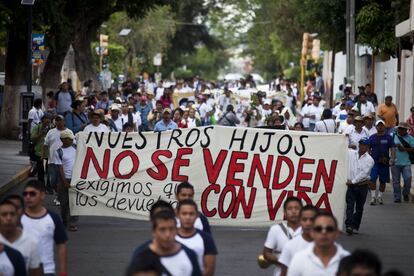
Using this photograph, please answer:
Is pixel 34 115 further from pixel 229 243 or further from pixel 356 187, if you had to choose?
pixel 229 243

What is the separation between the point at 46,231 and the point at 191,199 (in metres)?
1.25

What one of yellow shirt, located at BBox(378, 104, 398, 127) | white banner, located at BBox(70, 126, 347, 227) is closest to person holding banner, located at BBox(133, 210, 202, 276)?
white banner, located at BBox(70, 126, 347, 227)

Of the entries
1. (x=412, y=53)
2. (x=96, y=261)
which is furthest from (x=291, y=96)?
(x=96, y=261)

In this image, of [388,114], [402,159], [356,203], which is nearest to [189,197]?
[356,203]

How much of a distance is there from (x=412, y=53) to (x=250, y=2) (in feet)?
174

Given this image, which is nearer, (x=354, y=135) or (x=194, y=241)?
(x=194, y=241)

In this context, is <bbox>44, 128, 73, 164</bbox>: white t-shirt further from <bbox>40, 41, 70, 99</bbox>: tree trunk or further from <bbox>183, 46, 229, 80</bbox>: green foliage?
<bbox>183, 46, 229, 80</bbox>: green foliage

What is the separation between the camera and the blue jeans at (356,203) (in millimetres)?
17828

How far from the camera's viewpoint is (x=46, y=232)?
9922 millimetres

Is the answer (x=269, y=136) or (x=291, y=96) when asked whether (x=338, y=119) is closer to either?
(x=269, y=136)

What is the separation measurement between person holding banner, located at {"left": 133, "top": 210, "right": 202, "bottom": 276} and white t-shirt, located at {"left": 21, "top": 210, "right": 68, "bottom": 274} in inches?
81.1

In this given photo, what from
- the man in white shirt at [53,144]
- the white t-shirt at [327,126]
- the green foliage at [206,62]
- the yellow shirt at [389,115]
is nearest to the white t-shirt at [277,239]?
the man in white shirt at [53,144]

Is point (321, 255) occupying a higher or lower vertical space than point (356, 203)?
higher

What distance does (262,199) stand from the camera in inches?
691
